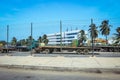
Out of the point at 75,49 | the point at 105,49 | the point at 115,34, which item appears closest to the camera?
the point at 115,34

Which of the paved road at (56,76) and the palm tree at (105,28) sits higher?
the palm tree at (105,28)

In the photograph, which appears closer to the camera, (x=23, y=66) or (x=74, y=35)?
(x=23, y=66)

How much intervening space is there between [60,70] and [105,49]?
146ft

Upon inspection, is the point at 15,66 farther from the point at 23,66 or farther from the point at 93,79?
the point at 93,79

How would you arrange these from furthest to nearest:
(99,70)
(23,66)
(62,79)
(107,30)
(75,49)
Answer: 1. (107,30)
2. (75,49)
3. (23,66)
4. (99,70)
5. (62,79)

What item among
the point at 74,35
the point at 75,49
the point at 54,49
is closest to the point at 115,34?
the point at 75,49

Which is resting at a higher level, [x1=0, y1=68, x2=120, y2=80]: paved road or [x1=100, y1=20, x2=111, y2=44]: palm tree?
[x1=100, y1=20, x2=111, y2=44]: palm tree

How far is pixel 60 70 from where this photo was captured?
1349 cm

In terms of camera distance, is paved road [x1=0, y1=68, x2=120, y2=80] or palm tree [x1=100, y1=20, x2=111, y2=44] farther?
palm tree [x1=100, y1=20, x2=111, y2=44]

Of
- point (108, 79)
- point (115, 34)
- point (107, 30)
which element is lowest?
point (108, 79)

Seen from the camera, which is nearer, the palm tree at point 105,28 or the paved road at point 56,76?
the paved road at point 56,76

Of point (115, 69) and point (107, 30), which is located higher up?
point (107, 30)

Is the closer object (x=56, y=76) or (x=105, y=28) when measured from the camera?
(x=56, y=76)

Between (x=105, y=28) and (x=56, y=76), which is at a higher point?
(x=105, y=28)
